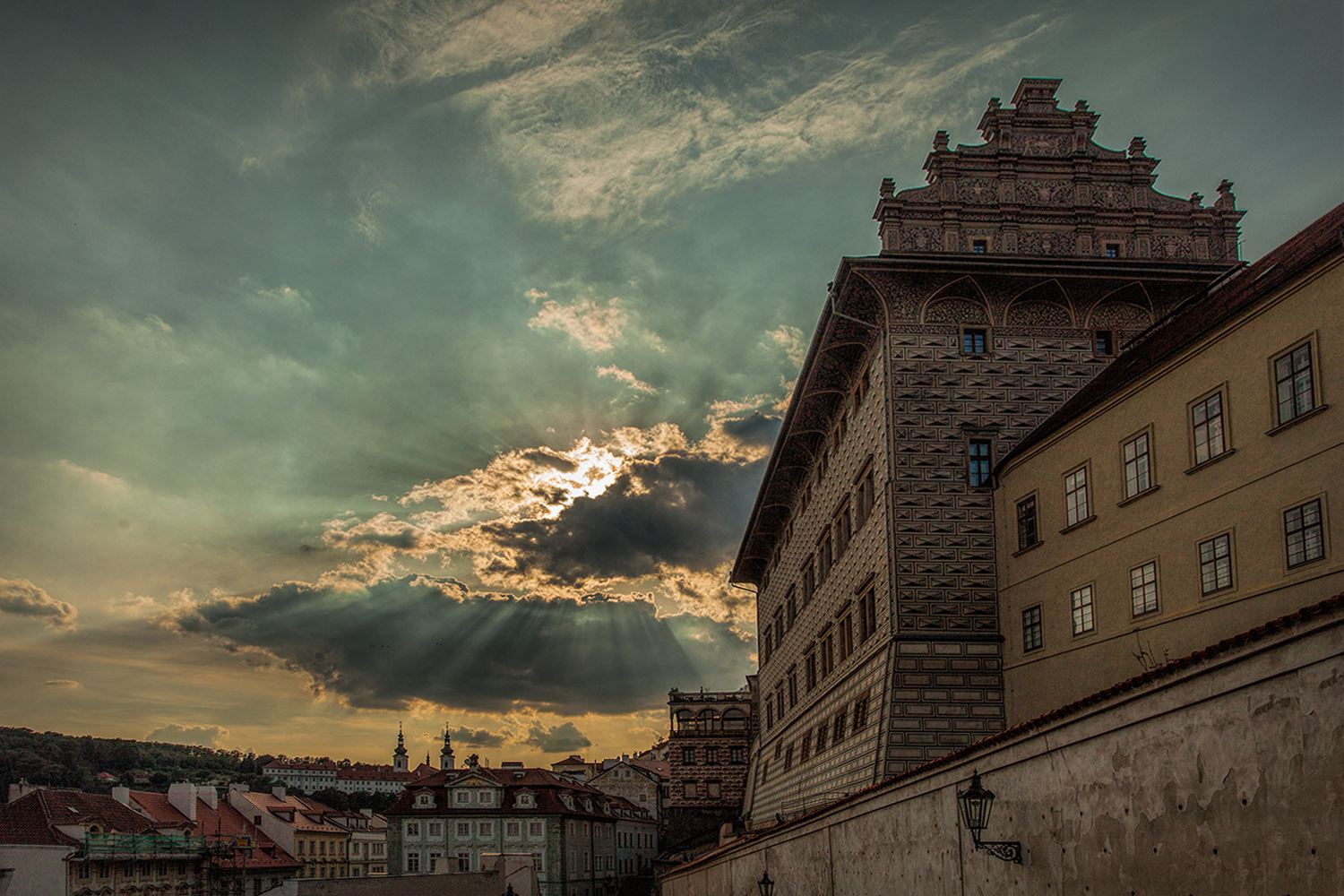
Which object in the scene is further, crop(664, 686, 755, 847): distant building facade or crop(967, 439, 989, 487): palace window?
crop(664, 686, 755, 847): distant building facade

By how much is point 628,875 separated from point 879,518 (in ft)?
225

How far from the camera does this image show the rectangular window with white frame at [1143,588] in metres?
18.5

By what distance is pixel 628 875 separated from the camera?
86000 millimetres

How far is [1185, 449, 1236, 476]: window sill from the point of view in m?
16.8

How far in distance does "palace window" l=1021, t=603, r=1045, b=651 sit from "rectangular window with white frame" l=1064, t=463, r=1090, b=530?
2.13m

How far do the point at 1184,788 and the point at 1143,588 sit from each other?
9892 millimetres

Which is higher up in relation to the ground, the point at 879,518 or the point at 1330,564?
the point at 879,518

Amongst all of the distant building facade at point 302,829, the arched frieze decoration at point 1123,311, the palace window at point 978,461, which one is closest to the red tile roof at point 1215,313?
the palace window at point 978,461

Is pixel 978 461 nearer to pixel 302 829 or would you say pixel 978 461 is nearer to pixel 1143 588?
pixel 1143 588

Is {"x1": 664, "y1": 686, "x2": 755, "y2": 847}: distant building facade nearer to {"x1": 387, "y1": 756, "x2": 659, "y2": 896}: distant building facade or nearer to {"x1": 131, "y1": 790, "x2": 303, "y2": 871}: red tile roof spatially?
{"x1": 387, "y1": 756, "x2": 659, "y2": 896}: distant building facade

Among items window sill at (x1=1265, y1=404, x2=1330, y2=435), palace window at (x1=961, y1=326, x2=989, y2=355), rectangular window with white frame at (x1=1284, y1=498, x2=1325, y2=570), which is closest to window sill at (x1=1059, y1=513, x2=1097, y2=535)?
window sill at (x1=1265, y1=404, x2=1330, y2=435)

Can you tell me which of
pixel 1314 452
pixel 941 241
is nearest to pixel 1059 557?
pixel 1314 452

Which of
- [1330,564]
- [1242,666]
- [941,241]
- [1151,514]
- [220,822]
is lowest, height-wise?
[220,822]

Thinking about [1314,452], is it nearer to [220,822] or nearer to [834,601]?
[834,601]
